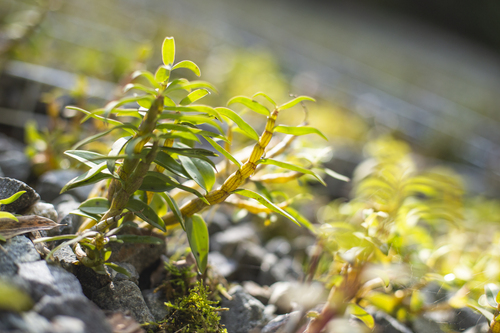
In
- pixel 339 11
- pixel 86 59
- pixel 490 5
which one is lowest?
pixel 86 59

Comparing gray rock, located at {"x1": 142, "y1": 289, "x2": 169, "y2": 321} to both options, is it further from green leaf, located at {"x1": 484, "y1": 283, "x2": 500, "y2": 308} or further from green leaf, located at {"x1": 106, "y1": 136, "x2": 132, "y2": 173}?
green leaf, located at {"x1": 484, "y1": 283, "x2": 500, "y2": 308}

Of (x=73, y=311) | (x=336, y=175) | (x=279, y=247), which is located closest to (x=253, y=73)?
(x=279, y=247)

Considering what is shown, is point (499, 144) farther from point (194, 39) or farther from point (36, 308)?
point (36, 308)

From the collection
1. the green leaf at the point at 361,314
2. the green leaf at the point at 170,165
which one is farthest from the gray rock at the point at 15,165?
the green leaf at the point at 361,314

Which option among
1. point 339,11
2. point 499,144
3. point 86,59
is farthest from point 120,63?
point 339,11

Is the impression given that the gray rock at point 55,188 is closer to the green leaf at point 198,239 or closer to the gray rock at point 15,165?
the gray rock at point 15,165

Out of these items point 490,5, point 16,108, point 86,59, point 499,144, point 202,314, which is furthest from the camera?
point 490,5

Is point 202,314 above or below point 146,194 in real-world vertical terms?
below
